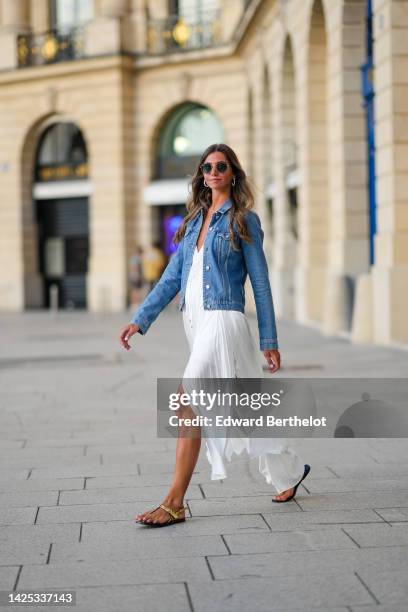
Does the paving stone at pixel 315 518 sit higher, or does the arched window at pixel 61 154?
the arched window at pixel 61 154

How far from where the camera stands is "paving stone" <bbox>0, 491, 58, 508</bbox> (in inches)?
219

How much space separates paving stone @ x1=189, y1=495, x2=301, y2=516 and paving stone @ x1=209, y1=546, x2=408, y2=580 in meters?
0.82

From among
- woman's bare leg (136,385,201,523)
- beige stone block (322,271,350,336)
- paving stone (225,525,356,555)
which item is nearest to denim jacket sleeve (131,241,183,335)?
woman's bare leg (136,385,201,523)

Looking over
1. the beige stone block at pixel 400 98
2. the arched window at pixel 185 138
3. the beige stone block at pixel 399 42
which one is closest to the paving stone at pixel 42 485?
the beige stone block at pixel 400 98

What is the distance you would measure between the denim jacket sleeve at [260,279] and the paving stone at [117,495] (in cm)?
108

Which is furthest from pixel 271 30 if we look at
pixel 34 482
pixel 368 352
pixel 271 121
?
pixel 34 482

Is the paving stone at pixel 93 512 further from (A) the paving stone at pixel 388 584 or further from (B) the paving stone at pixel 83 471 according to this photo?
(A) the paving stone at pixel 388 584

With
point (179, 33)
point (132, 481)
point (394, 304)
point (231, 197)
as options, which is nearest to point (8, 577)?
point (132, 481)

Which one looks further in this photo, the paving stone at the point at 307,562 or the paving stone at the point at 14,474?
the paving stone at the point at 14,474

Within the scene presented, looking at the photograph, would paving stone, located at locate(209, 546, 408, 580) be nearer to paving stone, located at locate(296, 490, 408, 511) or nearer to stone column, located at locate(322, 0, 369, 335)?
paving stone, located at locate(296, 490, 408, 511)

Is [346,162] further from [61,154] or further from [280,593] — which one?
[61,154]

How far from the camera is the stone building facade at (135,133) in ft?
76.5

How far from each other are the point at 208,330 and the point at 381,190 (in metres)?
10.5

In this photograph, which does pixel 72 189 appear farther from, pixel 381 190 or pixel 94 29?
pixel 381 190
